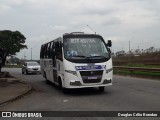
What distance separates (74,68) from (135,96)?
2.77 meters

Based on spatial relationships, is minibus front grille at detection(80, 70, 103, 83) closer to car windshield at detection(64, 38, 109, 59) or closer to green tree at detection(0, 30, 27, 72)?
car windshield at detection(64, 38, 109, 59)

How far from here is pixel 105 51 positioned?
15.9 metres

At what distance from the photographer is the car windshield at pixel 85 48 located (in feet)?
50.6

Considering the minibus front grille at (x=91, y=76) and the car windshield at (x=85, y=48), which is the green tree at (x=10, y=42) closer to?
the car windshield at (x=85, y=48)

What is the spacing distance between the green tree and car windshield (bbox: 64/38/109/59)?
3054cm

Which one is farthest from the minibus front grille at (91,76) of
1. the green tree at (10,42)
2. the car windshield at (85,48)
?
the green tree at (10,42)

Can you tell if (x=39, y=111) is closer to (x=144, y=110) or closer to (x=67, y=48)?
(x=144, y=110)

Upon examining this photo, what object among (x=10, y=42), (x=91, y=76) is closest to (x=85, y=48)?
(x=91, y=76)

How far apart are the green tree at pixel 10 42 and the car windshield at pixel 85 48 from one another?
30536 mm

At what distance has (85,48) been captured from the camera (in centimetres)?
1574

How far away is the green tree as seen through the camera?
152 ft

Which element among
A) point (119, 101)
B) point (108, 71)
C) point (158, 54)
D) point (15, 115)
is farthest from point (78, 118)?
point (158, 54)

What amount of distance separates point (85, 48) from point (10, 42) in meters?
33.2

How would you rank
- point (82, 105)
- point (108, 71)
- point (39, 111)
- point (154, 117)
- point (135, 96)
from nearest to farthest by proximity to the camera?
point (154, 117) → point (39, 111) → point (82, 105) → point (135, 96) → point (108, 71)
